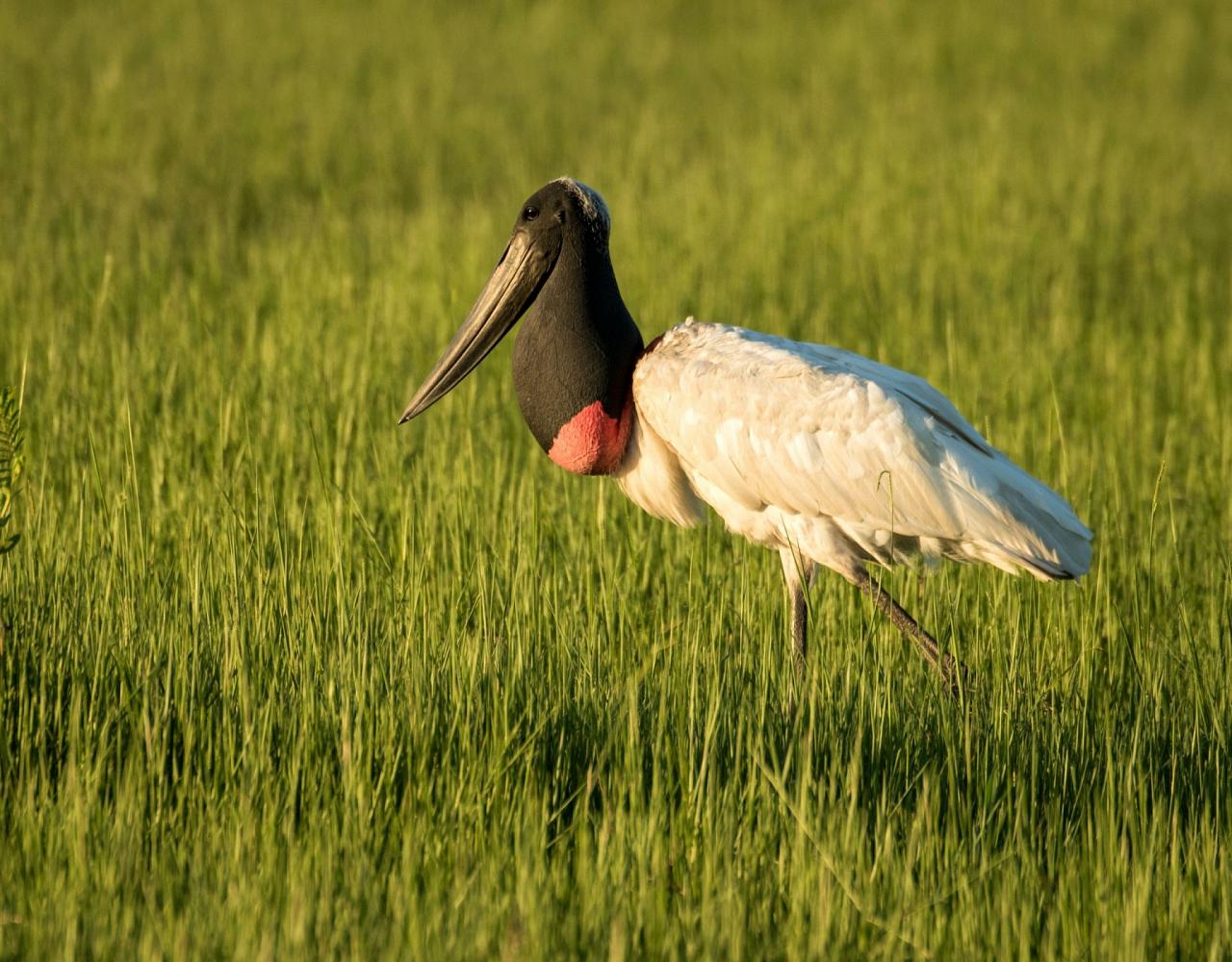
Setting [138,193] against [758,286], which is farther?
[138,193]

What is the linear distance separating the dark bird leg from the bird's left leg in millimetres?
152

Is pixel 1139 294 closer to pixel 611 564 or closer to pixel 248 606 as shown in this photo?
pixel 611 564

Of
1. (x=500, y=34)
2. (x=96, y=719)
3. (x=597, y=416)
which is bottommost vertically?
(x=96, y=719)

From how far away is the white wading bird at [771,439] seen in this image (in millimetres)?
3840

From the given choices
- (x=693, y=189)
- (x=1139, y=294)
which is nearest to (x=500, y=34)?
(x=693, y=189)

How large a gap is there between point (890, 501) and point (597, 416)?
0.88 meters

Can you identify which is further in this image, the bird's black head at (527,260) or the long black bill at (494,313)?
the long black bill at (494,313)

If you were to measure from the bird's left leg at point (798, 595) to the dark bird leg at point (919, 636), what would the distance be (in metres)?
0.15

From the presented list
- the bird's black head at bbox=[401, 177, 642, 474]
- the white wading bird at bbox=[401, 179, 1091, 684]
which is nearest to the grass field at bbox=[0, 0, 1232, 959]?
the white wading bird at bbox=[401, 179, 1091, 684]

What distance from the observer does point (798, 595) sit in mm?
4066

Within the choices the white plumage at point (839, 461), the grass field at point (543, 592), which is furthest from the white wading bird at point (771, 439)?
the grass field at point (543, 592)

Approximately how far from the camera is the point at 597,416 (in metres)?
4.17

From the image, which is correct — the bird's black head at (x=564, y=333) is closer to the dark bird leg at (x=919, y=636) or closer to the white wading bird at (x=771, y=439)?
the white wading bird at (x=771, y=439)

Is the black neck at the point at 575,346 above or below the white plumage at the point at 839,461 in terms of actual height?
above
